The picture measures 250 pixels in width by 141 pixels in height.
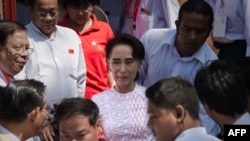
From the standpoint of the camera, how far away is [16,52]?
4.00 meters

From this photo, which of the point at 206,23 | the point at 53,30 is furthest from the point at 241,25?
the point at 53,30

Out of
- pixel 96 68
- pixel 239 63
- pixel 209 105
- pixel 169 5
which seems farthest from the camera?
pixel 169 5

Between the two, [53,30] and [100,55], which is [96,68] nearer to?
[100,55]

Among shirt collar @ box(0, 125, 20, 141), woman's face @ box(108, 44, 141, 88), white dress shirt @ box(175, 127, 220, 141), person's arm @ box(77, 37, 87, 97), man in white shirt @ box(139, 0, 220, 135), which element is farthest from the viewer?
person's arm @ box(77, 37, 87, 97)

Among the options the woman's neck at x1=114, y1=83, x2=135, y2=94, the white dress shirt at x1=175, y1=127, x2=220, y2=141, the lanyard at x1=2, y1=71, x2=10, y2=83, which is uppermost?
the white dress shirt at x1=175, y1=127, x2=220, y2=141

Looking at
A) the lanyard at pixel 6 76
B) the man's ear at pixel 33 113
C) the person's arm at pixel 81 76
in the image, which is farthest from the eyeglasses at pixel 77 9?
the man's ear at pixel 33 113

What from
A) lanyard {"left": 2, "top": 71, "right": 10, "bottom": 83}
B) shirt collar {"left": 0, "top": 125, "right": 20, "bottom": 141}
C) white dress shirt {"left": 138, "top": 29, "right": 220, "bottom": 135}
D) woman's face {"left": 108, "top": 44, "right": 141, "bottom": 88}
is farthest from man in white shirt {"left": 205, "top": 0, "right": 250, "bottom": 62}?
shirt collar {"left": 0, "top": 125, "right": 20, "bottom": 141}

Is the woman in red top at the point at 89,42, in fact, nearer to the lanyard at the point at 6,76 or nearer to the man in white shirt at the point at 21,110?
the lanyard at the point at 6,76

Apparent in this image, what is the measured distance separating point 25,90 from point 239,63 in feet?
3.96

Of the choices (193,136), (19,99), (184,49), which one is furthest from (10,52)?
(193,136)

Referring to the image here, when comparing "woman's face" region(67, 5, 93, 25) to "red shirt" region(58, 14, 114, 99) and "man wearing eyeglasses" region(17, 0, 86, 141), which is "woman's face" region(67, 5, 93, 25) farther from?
"man wearing eyeglasses" region(17, 0, 86, 141)

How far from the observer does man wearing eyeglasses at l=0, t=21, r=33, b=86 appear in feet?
13.1

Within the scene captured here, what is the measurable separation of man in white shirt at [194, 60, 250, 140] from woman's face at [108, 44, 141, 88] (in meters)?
0.84

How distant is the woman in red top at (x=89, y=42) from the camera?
4887mm
